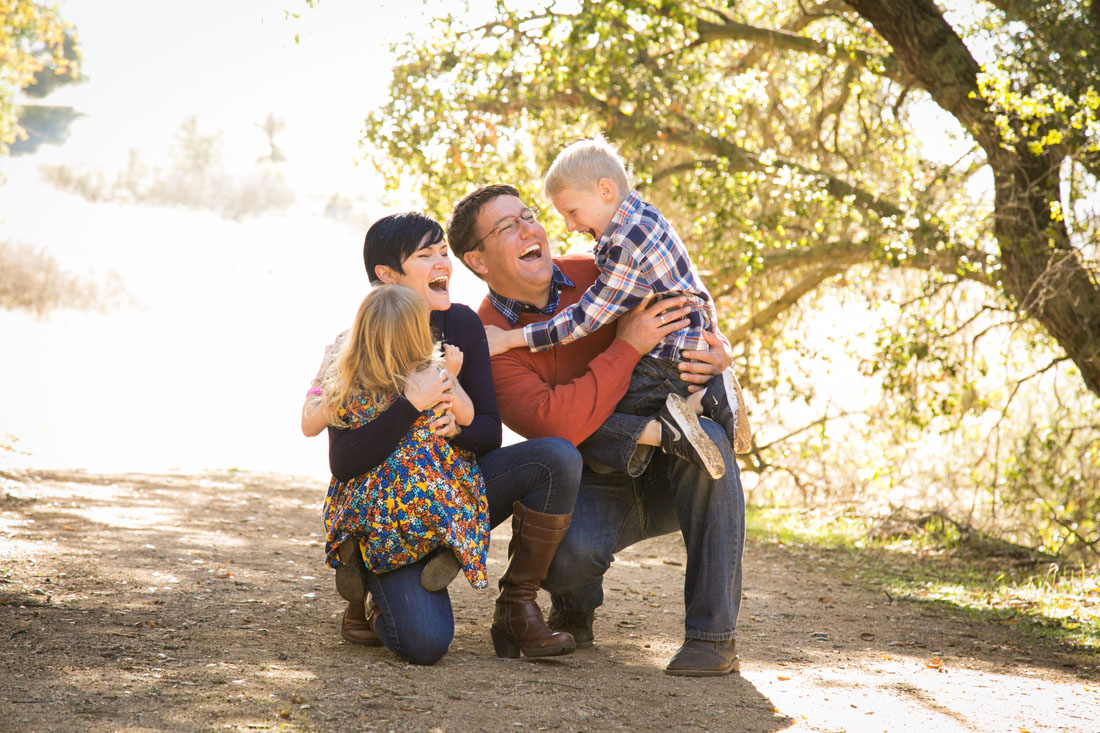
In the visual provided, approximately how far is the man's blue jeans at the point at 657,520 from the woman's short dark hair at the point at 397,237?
849 mm

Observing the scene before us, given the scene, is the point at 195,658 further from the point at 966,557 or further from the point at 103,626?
the point at 966,557

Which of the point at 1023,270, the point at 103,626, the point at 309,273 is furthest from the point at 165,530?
the point at 309,273

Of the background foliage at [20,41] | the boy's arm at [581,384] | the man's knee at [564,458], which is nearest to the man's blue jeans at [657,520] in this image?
the boy's arm at [581,384]

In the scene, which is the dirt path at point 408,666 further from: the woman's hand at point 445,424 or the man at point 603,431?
the woman's hand at point 445,424

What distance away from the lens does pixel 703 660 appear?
3.02 meters

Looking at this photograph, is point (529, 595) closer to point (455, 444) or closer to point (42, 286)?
point (455, 444)

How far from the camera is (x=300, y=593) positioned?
12.7 ft

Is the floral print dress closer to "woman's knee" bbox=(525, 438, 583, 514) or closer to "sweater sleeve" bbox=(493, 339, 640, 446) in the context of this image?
"woman's knee" bbox=(525, 438, 583, 514)

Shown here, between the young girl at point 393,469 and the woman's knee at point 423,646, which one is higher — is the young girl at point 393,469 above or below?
above

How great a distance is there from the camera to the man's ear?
3.57m

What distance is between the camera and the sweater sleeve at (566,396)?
3232mm

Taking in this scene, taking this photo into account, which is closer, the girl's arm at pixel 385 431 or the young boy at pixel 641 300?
the girl's arm at pixel 385 431

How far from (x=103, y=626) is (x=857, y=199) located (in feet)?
19.3

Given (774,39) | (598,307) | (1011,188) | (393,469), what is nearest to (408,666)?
(393,469)
